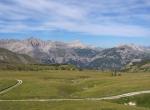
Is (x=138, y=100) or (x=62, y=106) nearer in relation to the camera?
(x=62, y=106)

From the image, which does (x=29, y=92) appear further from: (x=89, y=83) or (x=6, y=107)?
(x=6, y=107)

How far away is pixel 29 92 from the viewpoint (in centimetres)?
10912

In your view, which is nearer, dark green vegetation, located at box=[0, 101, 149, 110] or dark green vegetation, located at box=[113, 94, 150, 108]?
dark green vegetation, located at box=[0, 101, 149, 110]

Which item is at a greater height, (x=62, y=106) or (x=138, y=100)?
(x=62, y=106)

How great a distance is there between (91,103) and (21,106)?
13.1m

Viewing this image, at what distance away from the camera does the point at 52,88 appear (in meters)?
118

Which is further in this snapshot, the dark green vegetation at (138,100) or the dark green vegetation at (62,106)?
the dark green vegetation at (138,100)

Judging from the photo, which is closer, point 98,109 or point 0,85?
point 98,109

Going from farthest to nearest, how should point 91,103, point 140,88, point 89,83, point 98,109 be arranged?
point 89,83 → point 140,88 → point 91,103 → point 98,109

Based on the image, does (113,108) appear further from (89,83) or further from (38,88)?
(89,83)

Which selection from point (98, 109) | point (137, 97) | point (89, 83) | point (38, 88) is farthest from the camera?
point (89, 83)

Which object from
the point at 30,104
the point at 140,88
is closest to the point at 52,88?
the point at 140,88

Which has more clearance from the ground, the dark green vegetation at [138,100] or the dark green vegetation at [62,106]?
the dark green vegetation at [62,106]

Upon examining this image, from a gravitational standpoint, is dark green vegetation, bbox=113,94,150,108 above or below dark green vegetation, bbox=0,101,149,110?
below
